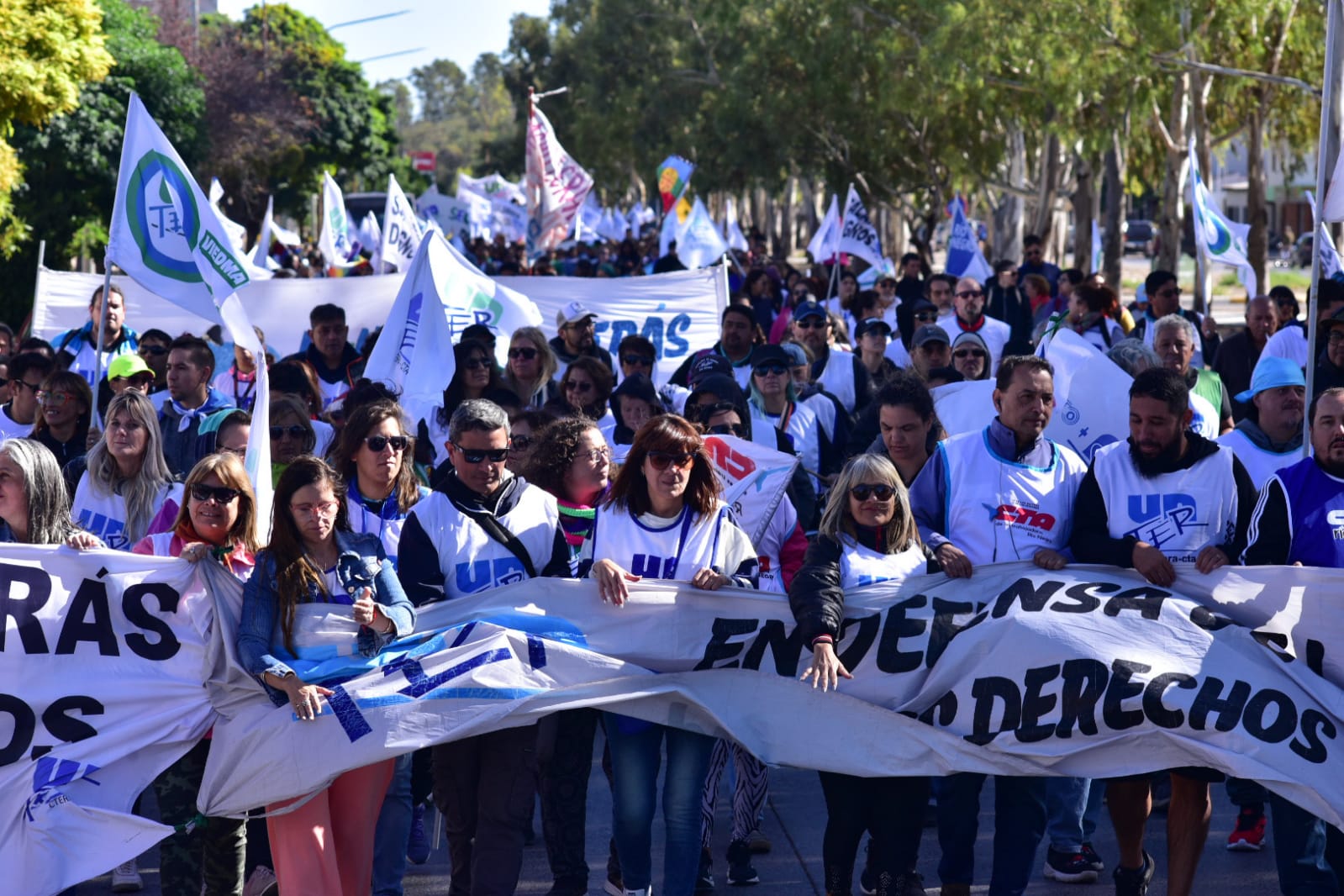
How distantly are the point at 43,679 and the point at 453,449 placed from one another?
1.45 meters

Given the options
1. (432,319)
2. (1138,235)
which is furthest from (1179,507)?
(1138,235)

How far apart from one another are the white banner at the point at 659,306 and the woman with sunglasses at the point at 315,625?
23.6 ft

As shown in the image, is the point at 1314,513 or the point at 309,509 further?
the point at 1314,513

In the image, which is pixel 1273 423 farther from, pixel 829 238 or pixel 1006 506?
pixel 829 238

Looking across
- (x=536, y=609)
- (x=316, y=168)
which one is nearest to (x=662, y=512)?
(x=536, y=609)

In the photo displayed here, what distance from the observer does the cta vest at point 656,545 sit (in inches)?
208

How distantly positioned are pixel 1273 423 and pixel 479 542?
10.6 feet

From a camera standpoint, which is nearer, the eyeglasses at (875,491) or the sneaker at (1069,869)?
the eyeglasses at (875,491)

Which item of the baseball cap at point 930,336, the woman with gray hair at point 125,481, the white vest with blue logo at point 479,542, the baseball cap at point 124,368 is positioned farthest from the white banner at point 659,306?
the white vest with blue logo at point 479,542

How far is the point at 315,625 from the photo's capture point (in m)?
4.92

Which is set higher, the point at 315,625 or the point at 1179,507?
the point at 1179,507

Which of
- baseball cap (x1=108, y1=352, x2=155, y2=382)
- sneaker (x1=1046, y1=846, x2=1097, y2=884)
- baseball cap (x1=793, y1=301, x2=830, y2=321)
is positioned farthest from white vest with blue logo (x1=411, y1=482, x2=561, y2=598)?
baseball cap (x1=793, y1=301, x2=830, y2=321)

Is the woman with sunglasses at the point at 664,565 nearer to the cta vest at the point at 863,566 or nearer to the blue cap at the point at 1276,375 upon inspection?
the cta vest at the point at 863,566

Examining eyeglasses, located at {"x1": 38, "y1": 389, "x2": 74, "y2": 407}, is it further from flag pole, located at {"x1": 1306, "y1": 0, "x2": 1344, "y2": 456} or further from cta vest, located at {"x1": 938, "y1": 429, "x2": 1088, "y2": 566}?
flag pole, located at {"x1": 1306, "y1": 0, "x2": 1344, "y2": 456}
